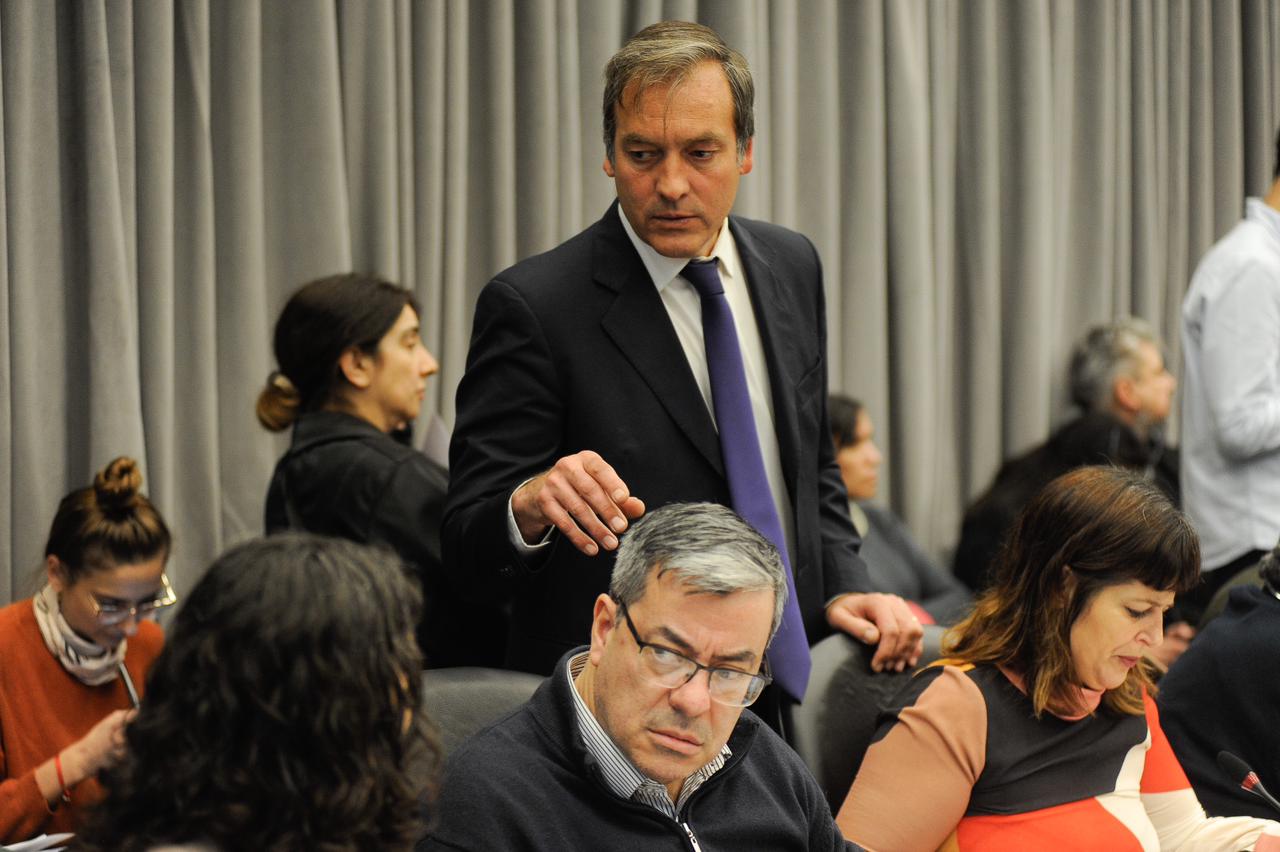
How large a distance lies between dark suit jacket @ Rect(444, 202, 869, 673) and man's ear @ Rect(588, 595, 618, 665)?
0.80ft

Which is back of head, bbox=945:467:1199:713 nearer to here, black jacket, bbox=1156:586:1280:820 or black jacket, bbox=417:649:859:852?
black jacket, bbox=1156:586:1280:820

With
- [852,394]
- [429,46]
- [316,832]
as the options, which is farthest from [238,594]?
[852,394]

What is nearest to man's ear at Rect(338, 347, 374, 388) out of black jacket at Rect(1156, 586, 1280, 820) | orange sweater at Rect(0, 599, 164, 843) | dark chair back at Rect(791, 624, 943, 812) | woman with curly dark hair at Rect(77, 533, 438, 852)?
orange sweater at Rect(0, 599, 164, 843)

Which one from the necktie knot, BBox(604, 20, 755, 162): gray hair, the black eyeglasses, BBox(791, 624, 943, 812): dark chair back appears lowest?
BBox(791, 624, 943, 812): dark chair back

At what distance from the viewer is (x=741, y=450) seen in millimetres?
2012

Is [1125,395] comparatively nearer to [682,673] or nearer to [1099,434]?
[1099,434]

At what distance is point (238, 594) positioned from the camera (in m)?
1.15

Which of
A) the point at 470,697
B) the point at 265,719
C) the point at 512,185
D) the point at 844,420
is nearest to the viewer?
the point at 265,719

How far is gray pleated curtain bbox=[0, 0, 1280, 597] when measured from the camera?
9.73 ft

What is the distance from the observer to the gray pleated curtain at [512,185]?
2967mm

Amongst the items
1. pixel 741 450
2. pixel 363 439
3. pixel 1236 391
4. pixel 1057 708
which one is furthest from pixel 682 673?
pixel 1236 391

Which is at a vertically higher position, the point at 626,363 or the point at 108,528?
the point at 626,363

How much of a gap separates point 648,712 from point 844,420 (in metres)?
2.47

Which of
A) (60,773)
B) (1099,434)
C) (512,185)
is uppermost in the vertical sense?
(512,185)
